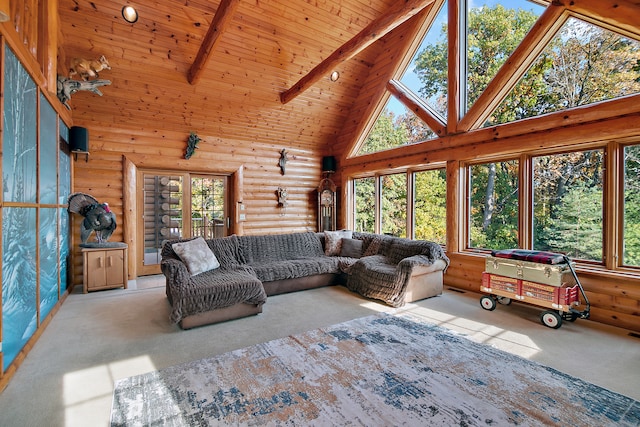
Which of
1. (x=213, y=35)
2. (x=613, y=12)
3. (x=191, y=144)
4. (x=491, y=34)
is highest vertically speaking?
(x=491, y=34)

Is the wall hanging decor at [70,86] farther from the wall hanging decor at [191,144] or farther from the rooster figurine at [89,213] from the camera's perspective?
the wall hanging decor at [191,144]

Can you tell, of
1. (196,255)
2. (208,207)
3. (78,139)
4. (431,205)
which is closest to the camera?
(196,255)

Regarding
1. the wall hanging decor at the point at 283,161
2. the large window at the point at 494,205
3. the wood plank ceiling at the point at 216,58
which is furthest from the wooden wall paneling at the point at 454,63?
the wall hanging decor at the point at 283,161

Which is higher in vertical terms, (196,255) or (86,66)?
(86,66)

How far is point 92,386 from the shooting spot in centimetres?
210

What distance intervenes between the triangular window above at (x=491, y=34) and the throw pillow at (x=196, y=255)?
171 inches

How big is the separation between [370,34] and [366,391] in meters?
3.83

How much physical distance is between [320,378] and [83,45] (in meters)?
5.00

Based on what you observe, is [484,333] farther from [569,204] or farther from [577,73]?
[577,73]

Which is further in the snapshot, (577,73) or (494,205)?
(494,205)

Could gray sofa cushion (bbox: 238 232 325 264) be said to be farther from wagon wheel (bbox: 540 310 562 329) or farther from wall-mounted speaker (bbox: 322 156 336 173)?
wagon wheel (bbox: 540 310 562 329)

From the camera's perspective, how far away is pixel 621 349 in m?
2.67

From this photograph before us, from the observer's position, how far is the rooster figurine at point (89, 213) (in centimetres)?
445

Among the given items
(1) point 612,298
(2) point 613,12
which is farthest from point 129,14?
(1) point 612,298
